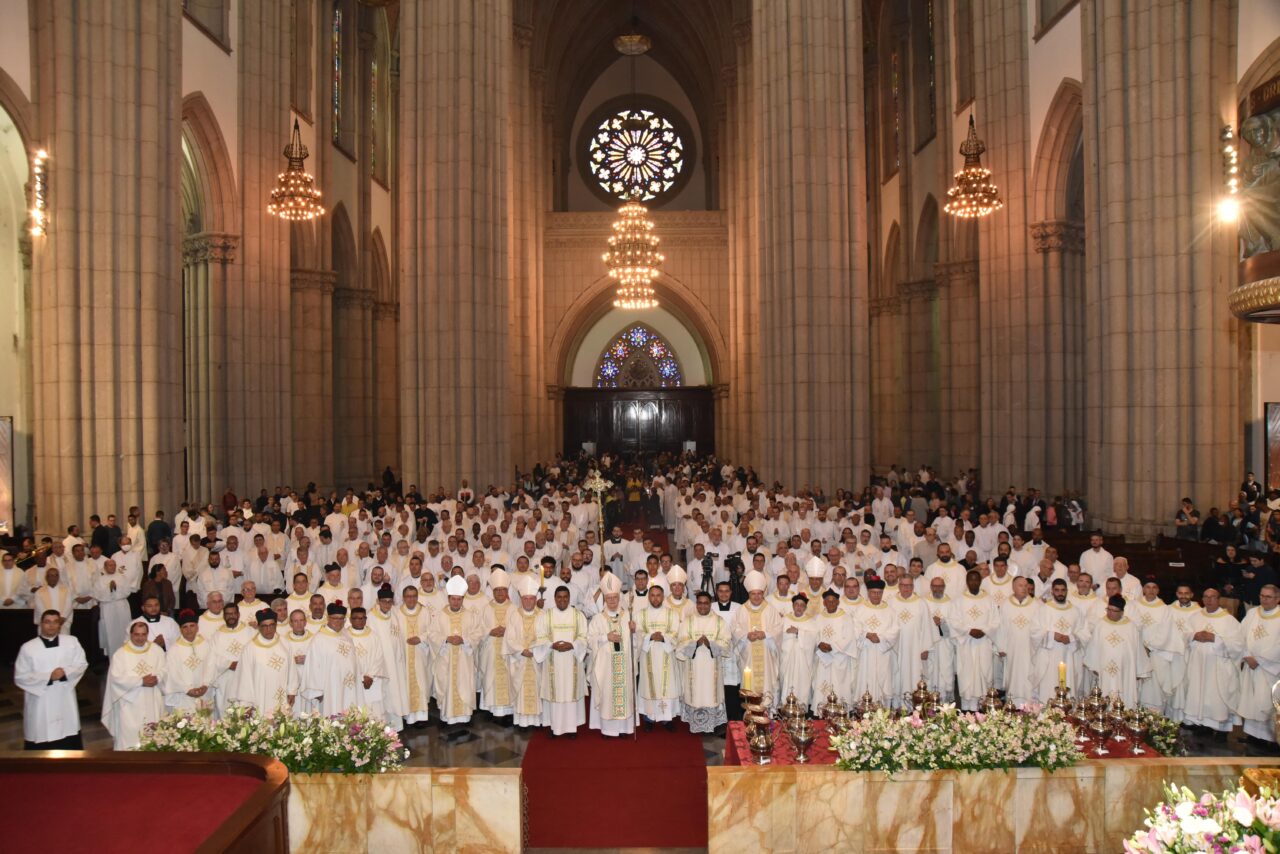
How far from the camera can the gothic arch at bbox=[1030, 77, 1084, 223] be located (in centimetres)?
2198

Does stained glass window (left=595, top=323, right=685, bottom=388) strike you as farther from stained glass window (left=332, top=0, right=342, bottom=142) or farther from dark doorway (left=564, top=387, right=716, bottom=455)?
stained glass window (left=332, top=0, right=342, bottom=142)

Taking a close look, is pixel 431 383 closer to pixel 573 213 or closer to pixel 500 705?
pixel 500 705

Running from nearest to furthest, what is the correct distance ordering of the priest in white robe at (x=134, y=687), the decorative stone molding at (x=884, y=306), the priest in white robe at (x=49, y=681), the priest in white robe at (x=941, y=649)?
the priest in white robe at (x=49, y=681) → the priest in white robe at (x=134, y=687) → the priest in white robe at (x=941, y=649) → the decorative stone molding at (x=884, y=306)

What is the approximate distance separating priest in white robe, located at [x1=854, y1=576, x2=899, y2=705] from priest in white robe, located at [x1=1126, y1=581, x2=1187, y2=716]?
8.44 ft

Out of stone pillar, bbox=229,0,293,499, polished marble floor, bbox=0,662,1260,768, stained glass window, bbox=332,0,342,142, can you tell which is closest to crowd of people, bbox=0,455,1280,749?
polished marble floor, bbox=0,662,1260,768

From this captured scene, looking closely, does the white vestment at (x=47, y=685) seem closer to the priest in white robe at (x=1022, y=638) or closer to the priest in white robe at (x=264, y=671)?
the priest in white robe at (x=264, y=671)

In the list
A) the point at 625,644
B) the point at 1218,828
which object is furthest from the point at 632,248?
the point at 1218,828

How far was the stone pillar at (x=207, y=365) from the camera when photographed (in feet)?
78.2

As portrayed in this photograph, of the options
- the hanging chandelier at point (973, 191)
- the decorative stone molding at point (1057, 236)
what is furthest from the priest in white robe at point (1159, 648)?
the decorative stone molding at point (1057, 236)

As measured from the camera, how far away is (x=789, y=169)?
22547mm

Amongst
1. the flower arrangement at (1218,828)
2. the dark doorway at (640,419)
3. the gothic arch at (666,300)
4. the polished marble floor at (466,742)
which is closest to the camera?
the flower arrangement at (1218,828)

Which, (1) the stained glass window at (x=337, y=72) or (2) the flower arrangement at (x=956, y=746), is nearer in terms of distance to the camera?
(2) the flower arrangement at (x=956, y=746)

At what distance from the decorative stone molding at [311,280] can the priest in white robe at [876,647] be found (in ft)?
71.2

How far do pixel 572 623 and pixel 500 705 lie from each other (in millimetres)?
1421
